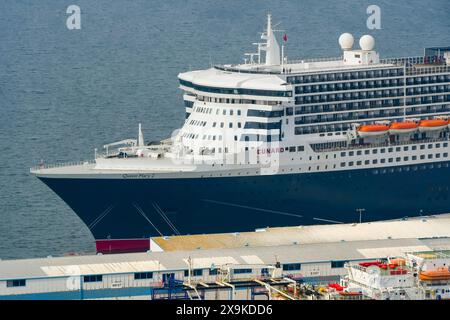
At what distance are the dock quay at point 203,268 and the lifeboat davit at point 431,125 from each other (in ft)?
54.1

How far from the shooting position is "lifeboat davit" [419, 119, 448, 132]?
104062 millimetres

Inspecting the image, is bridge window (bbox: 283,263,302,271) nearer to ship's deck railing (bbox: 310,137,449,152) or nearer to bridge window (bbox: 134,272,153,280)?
bridge window (bbox: 134,272,153,280)

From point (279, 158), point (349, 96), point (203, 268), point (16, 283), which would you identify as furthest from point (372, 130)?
point (16, 283)

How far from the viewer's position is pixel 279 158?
9850 cm

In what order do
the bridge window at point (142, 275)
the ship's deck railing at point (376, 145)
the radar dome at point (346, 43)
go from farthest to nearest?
the radar dome at point (346, 43) → the ship's deck railing at point (376, 145) → the bridge window at point (142, 275)

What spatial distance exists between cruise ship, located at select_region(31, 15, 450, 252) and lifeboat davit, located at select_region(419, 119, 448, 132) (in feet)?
0.28

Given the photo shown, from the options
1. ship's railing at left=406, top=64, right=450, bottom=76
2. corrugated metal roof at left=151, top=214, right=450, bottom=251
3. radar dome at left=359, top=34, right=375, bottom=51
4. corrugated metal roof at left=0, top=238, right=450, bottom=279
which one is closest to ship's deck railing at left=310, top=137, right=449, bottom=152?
ship's railing at left=406, top=64, right=450, bottom=76

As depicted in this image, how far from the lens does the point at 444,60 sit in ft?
357

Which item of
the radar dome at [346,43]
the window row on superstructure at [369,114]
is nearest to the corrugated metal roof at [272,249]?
the window row on superstructure at [369,114]

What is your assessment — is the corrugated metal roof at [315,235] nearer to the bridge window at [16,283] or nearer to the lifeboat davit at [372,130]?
the lifeboat davit at [372,130]

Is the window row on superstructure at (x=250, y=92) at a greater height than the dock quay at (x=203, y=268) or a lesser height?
greater

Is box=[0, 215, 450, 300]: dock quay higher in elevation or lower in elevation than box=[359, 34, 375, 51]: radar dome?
lower

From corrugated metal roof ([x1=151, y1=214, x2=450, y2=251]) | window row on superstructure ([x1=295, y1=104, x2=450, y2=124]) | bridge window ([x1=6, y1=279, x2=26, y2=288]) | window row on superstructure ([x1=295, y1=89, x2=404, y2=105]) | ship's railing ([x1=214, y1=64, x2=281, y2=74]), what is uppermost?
ship's railing ([x1=214, y1=64, x2=281, y2=74])

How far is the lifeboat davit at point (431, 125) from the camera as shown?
341ft
